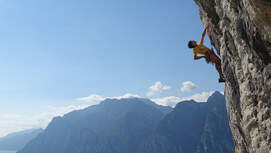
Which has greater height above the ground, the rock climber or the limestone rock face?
the rock climber

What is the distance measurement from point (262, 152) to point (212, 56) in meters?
6.23

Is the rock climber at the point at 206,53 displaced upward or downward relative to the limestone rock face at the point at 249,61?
upward

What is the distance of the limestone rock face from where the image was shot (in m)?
6.80

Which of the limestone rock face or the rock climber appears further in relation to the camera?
the rock climber

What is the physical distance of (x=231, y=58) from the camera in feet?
33.4

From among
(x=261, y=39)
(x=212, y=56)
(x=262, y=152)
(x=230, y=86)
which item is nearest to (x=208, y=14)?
(x=212, y=56)

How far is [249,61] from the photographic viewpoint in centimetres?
857

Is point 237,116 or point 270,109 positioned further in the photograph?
point 237,116

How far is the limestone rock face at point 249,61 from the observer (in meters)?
6.80

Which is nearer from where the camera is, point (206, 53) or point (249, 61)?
point (249, 61)

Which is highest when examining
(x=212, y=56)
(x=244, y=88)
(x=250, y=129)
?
(x=212, y=56)

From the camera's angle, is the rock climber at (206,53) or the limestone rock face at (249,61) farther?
the rock climber at (206,53)

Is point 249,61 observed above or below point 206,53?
below

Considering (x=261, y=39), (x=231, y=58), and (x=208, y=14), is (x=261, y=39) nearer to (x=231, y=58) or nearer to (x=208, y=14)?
(x=231, y=58)
